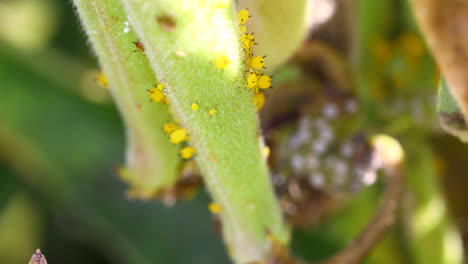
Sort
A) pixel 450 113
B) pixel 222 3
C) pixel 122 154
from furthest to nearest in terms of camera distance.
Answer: pixel 122 154, pixel 450 113, pixel 222 3

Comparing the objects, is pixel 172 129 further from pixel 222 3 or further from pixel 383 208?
pixel 383 208

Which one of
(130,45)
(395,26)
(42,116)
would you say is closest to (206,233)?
A: (42,116)

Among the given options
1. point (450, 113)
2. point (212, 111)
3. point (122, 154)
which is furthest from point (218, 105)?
point (122, 154)

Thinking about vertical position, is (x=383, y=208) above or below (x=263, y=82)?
below

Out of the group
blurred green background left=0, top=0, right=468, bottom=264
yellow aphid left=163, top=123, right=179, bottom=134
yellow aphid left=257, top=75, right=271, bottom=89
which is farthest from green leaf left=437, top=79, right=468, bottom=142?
blurred green background left=0, top=0, right=468, bottom=264

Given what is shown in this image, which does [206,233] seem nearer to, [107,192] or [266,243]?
[107,192]
